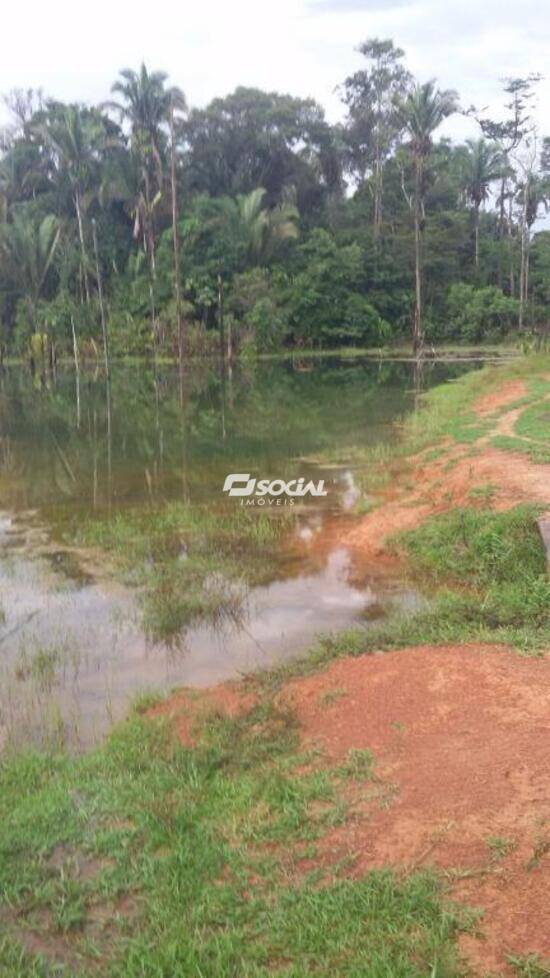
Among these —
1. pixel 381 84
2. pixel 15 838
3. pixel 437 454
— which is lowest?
pixel 15 838

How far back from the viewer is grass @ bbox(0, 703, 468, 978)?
8.89ft

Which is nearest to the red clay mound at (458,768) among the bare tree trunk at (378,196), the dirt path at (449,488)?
the dirt path at (449,488)

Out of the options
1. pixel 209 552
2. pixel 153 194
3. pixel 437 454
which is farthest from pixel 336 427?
pixel 153 194

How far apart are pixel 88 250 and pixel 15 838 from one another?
38236mm

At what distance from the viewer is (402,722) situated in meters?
4.11

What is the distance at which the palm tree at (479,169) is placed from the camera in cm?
4394

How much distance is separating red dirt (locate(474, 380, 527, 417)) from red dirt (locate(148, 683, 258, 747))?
1063 centimetres

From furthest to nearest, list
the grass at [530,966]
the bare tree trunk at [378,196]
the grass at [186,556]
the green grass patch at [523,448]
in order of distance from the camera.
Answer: the bare tree trunk at [378,196] → the green grass patch at [523,448] → the grass at [186,556] → the grass at [530,966]

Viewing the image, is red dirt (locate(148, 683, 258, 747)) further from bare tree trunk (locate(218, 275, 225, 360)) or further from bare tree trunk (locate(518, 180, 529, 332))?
bare tree trunk (locate(518, 180, 529, 332))

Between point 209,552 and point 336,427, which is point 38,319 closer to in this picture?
point 336,427

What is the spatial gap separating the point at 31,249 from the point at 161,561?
108ft

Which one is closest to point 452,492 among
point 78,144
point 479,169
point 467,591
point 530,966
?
point 467,591

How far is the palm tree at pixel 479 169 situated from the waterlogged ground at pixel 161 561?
103ft

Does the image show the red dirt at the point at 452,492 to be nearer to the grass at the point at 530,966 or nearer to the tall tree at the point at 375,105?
the grass at the point at 530,966
